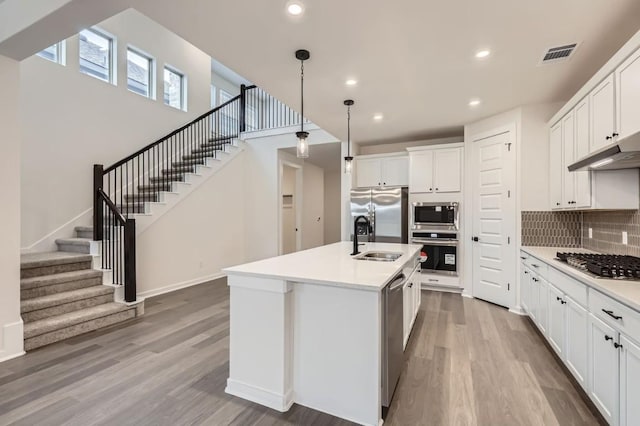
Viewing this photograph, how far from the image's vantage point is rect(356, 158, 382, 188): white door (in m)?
5.61

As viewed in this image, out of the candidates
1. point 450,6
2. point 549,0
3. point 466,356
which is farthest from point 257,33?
point 466,356

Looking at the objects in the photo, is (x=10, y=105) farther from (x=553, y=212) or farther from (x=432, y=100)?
(x=553, y=212)

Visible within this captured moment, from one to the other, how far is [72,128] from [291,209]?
4865 millimetres

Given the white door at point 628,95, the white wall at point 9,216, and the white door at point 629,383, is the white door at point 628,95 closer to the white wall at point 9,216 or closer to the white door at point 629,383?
the white door at point 629,383

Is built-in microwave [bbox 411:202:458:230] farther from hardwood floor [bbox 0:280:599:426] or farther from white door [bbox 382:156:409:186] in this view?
hardwood floor [bbox 0:280:599:426]

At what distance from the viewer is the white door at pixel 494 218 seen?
404 centimetres

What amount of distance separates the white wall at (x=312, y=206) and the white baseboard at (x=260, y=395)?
545 centimetres

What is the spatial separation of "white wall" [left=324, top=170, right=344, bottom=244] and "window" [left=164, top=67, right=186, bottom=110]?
4.36 meters

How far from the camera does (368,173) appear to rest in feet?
18.6

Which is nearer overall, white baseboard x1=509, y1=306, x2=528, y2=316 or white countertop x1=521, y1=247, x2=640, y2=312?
white countertop x1=521, y1=247, x2=640, y2=312

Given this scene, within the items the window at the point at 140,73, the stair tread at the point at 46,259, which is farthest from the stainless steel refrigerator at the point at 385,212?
the window at the point at 140,73

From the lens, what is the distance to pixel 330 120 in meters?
4.50

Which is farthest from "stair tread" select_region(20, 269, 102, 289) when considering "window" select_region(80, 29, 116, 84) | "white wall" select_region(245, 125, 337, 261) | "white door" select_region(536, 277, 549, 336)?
"white door" select_region(536, 277, 549, 336)

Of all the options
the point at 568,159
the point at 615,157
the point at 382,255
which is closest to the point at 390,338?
the point at 382,255
